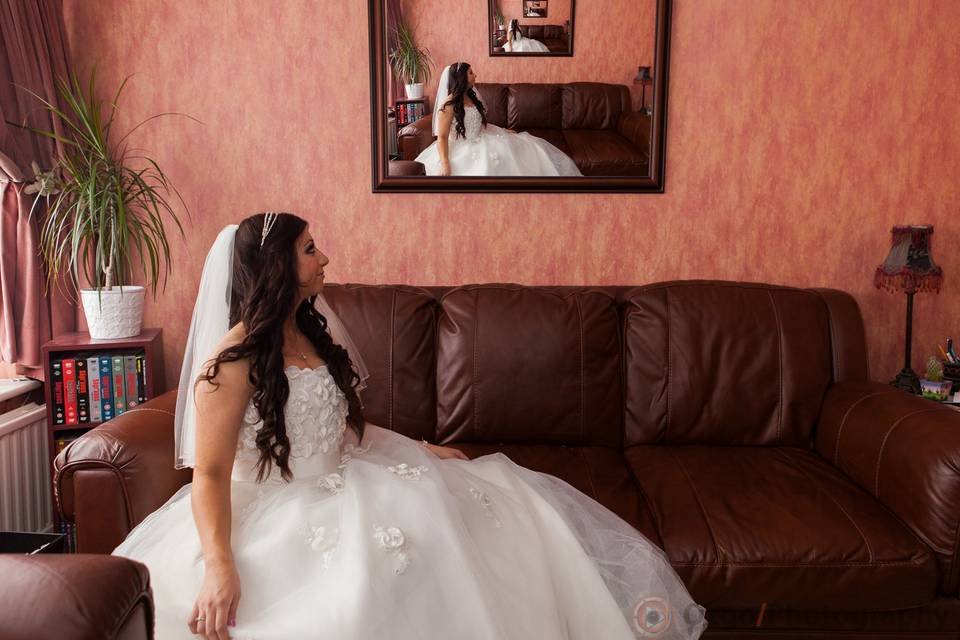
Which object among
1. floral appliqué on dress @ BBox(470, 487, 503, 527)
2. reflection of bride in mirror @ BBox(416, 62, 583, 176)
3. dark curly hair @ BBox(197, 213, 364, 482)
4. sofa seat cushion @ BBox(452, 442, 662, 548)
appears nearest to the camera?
dark curly hair @ BBox(197, 213, 364, 482)

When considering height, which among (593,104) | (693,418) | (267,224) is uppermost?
(593,104)

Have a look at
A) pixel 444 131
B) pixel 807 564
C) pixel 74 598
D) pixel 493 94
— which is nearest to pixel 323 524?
pixel 74 598

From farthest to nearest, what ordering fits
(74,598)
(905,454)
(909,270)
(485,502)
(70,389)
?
(909,270) → (70,389) → (905,454) → (485,502) → (74,598)

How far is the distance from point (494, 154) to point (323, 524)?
177 cm

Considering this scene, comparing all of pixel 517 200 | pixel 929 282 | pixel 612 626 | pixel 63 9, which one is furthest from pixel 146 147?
pixel 929 282

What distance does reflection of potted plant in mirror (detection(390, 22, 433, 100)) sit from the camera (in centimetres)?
283

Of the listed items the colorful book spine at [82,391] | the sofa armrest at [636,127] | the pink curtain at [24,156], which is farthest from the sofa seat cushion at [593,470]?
the pink curtain at [24,156]

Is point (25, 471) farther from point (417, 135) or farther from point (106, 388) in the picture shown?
point (417, 135)

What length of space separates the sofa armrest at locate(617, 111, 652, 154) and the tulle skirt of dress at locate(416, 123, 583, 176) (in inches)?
9.1

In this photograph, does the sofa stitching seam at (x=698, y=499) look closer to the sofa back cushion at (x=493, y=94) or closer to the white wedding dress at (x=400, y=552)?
the white wedding dress at (x=400, y=552)

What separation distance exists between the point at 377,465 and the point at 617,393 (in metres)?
1.10

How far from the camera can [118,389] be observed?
105 inches

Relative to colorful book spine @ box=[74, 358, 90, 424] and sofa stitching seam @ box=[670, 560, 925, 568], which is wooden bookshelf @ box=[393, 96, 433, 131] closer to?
colorful book spine @ box=[74, 358, 90, 424]

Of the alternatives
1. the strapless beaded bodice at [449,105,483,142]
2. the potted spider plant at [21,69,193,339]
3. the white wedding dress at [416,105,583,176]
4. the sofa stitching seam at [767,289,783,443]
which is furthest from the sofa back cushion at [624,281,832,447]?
the potted spider plant at [21,69,193,339]
